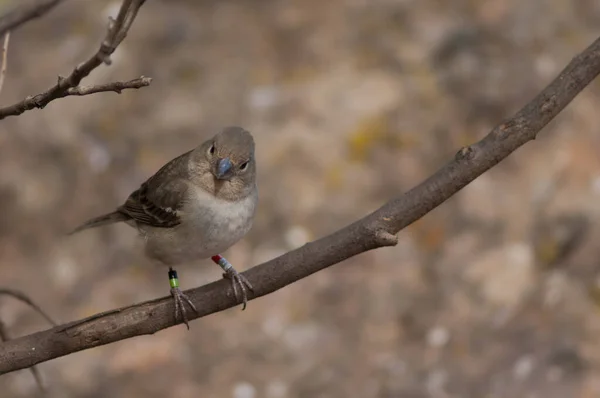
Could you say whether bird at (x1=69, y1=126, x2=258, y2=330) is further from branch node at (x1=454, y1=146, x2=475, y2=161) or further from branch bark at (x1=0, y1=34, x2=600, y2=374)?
branch node at (x1=454, y1=146, x2=475, y2=161)

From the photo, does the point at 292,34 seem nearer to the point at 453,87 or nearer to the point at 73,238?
the point at 453,87

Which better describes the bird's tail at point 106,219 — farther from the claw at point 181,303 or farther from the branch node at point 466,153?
the branch node at point 466,153

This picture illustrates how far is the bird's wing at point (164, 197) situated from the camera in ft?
8.60

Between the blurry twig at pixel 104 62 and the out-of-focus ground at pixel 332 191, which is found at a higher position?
the out-of-focus ground at pixel 332 191

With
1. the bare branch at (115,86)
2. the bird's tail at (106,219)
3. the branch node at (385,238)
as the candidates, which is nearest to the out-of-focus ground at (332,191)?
the bird's tail at (106,219)

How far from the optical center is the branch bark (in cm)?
229

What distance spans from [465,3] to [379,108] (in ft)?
3.43

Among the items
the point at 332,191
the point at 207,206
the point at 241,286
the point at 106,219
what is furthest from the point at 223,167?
the point at 332,191

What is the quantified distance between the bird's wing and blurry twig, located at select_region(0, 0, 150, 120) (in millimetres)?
875

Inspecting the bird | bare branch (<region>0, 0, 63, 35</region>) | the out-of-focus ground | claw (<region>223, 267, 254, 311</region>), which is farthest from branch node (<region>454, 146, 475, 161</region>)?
the out-of-focus ground

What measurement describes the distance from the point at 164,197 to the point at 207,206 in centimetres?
22

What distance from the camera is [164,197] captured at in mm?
2682

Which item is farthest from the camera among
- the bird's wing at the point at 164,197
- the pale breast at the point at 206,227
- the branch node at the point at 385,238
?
the bird's wing at the point at 164,197

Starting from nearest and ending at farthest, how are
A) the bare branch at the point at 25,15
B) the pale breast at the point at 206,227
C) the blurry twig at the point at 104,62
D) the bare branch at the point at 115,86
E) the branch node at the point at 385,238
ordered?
the blurry twig at the point at 104,62 < the bare branch at the point at 115,86 < the bare branch at the point at 25,15 < the branch node at the point at 385,238 < the pale breast at the point at 206,227
